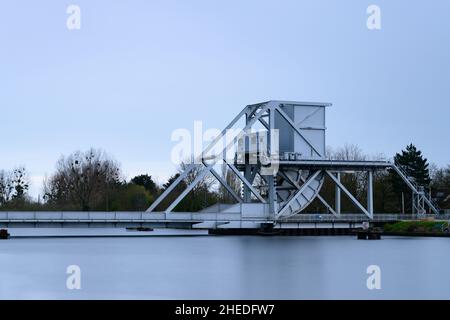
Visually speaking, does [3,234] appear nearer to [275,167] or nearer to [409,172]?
[275,167]

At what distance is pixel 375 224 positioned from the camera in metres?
93.2

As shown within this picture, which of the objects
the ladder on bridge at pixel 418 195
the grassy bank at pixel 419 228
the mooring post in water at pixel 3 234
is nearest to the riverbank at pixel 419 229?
the grassy bank at pixel 419 228

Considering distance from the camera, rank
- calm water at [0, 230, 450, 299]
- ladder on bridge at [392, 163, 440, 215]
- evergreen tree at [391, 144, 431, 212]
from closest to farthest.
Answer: calm water at [0, 230, 450, 299]
ladder on bridge at [392, 163, 440, 215]
evergreen tree at [391, 144, 431, 212]

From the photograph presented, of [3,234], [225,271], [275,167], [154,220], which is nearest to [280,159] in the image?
[275,167]

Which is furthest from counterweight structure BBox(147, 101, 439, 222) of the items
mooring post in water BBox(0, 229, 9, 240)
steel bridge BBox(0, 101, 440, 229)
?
mooring post in water BBox(0, 229, 9, 240)

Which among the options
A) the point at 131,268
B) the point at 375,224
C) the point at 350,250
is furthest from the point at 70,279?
the point at 375,224

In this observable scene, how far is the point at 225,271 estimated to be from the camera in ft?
149

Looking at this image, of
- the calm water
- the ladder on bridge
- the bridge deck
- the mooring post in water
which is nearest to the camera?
the calm water

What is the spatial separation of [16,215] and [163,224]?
1346cm

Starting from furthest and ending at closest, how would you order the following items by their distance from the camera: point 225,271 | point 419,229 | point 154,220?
point 419,229
point 154,220
point 225,271

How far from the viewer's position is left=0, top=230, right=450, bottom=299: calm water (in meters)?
36.2

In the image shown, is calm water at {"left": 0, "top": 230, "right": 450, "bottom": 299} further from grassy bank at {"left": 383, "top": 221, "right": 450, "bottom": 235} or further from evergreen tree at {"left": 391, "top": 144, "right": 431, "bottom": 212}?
evergreen tree at {"left": 391, "top": 144, "right": 431, "bottom": 212}

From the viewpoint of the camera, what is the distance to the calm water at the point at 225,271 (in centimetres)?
3625

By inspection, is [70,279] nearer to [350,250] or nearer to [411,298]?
[411,298]
